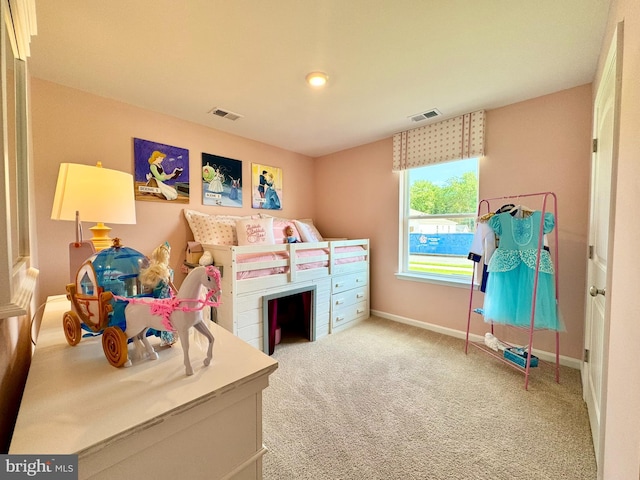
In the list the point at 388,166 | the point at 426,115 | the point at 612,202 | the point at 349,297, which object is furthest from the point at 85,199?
the point at 388,166

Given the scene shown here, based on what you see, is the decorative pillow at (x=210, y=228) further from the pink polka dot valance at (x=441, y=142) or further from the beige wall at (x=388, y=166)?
the pink polka dot valance at (x=441, y=142)

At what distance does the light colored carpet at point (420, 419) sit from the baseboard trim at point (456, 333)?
0.29ft

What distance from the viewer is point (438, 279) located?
2.81 m

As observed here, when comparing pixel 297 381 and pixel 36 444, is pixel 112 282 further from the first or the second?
pixel 297 381

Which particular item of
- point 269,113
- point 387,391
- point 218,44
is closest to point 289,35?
point 218,44

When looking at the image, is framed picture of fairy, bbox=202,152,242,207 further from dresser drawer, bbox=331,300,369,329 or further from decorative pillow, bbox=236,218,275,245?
dresser drawer, bbox=331,300,369,329

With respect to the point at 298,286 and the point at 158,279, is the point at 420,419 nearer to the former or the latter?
the point at 298,286

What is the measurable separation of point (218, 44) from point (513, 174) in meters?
2.56

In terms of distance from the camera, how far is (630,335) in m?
0.83

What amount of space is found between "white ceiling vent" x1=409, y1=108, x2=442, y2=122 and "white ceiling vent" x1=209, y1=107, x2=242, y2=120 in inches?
67.8

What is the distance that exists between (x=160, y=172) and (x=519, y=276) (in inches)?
128

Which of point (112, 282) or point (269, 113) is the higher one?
point (269, 113)

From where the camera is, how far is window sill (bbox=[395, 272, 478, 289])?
2.67m

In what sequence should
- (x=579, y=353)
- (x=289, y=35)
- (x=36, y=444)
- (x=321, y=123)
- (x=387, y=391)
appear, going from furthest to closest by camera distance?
(x=321, y=123) < (x=579, y=353) < (x=387, y=391) < (x=289, y=35) < (x=36, y=444)
